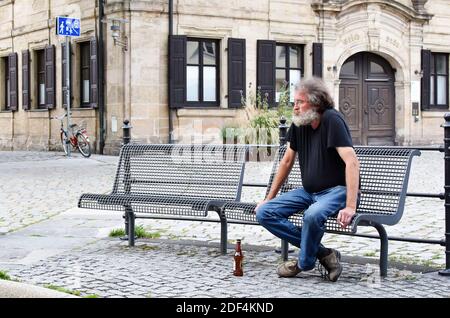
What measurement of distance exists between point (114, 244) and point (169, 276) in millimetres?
1894

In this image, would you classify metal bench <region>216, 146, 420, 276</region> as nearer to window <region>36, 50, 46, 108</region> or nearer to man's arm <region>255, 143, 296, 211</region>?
man's arm <region>255, 143, 296, 211</region>

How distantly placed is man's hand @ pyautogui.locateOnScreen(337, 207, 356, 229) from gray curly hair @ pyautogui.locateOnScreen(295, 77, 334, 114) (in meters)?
0.79

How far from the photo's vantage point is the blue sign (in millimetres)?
22859

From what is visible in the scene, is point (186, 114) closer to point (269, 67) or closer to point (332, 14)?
point (269, 67)

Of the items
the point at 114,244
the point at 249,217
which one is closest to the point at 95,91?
the point at 114,244

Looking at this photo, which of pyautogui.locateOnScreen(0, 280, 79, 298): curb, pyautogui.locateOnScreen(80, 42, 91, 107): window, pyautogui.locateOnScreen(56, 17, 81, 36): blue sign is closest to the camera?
pyautogui.locateOnScreen(0, 280, 79, 298): curb

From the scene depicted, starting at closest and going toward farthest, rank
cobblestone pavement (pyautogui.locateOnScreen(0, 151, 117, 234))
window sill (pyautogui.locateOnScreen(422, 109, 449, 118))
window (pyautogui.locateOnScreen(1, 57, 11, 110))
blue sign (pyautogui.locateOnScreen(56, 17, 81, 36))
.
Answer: cobblestone pavement (pyautogui.locateOnScreen(0, 151, 117, 234)), blue sign (pyautogui.locateOnScreen(56, 17, 81, 36)), window sill (pyautogui.locateOnScreen(422, 109, 449, 118)), window (pyautogui.locateOnScreen(1, 57, 11, 110))

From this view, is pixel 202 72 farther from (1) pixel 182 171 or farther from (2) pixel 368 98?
(1) pixel 182 171

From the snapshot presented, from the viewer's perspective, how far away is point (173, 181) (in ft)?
27.1

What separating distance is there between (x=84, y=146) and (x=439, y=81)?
12689 mm

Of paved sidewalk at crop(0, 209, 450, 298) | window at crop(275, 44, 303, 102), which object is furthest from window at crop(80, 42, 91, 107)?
paved sidewalk at crop(0, 209, 450, 298)

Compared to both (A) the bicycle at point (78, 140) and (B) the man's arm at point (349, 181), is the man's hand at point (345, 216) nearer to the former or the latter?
(B) the man's arm at point (349, 181)
